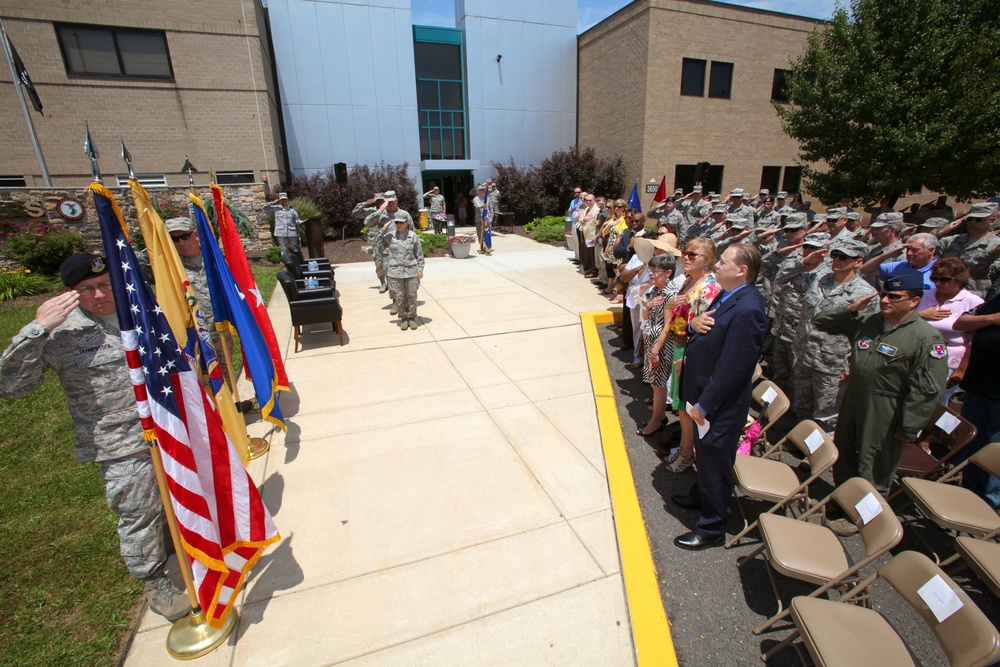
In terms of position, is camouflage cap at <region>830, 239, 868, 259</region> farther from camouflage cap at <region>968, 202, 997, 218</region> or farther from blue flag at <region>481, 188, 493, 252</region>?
blue flag at <region>481, 188, 493, 252</region>

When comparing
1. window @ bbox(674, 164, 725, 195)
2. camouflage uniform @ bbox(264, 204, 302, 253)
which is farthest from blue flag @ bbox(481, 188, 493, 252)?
window @ bbox(674, 164, 725, 195)

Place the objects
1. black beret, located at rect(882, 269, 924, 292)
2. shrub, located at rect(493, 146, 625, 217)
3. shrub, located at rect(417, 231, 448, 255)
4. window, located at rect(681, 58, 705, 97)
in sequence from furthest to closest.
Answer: shrub, located at rect(493, 146, 625, 217) < window, located at rect(681, 58, 705, 97) < shrub, located at rect(417, 231, 448, 255) < black beret, located at rect(882, 269, 924, 292)

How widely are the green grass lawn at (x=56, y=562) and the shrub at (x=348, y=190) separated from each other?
551 inches

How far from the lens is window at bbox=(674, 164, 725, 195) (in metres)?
→ 21.5

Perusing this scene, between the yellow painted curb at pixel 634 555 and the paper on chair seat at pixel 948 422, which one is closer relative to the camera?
the yellow painted curb at pixel 634 555

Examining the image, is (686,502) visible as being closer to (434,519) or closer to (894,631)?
(894,631)

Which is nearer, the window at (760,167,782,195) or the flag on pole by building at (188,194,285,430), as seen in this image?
the flag on pole by building at (188,194,285,430)

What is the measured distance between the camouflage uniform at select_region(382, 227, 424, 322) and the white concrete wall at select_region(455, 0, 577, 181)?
648 inches

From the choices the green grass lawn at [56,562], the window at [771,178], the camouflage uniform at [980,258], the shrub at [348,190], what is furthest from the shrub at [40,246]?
the window at [771,178]

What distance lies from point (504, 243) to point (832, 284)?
1420cm

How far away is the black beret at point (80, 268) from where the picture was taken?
266 cm

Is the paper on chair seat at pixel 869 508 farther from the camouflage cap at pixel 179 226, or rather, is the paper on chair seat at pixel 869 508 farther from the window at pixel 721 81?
the window at pixel 721 81

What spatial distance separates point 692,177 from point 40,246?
75.6ft

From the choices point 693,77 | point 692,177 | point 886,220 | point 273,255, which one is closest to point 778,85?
point 693,77
